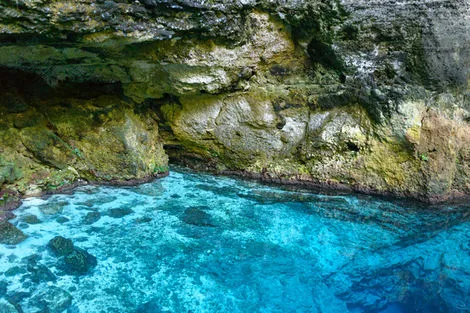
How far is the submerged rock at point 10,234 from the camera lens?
4508 millimetres

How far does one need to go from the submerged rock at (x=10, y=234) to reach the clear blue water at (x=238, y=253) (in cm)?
12

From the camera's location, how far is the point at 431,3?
234 inches

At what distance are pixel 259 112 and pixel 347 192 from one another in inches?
94.5

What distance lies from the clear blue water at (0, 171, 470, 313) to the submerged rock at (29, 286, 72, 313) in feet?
0.05

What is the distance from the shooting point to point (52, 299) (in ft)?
12.1

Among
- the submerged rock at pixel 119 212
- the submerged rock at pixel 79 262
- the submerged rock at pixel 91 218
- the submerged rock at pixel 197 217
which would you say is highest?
the submerged rock at pixel 197 217

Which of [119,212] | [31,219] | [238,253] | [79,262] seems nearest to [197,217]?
[238,253]

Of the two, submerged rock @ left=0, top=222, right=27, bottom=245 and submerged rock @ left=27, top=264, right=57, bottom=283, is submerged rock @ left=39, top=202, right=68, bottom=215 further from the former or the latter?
submerged rock @ left=27, top=264, right=57, bottom=283

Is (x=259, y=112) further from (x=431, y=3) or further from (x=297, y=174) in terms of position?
(x=431, y=3)

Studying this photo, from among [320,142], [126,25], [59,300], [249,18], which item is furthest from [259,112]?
[59,300]

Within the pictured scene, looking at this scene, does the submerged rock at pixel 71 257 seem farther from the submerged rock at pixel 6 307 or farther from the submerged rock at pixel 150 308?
the submerged rock at pixel 150 308

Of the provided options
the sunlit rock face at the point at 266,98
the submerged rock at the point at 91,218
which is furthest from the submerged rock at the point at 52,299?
the sunlit rock face at the point at 266,98

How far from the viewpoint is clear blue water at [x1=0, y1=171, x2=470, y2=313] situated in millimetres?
3947

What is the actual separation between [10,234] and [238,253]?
10.2ft
